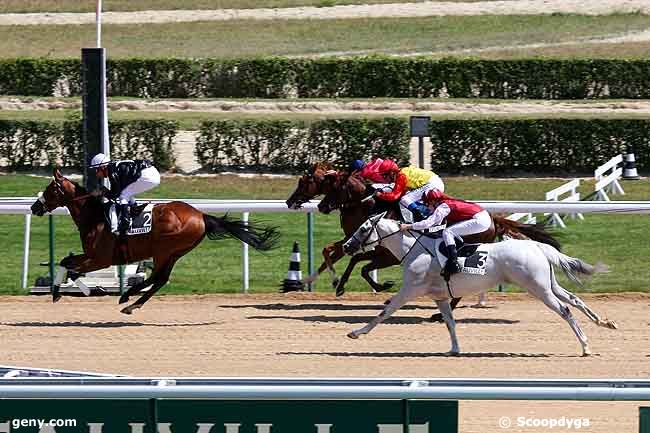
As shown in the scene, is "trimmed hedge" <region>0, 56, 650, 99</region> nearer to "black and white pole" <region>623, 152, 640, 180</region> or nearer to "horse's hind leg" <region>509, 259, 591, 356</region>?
"black and white pole" <region>623, 152, 640, 180</region>

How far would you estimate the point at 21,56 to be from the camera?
1278 inches

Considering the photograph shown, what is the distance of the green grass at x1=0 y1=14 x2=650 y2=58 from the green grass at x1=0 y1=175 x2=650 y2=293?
12.4 m

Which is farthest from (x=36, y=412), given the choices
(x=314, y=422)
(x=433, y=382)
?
(x=433, y=382)

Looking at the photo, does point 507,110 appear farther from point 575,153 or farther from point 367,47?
point 367,47

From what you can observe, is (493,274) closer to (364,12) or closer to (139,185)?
(139,185)

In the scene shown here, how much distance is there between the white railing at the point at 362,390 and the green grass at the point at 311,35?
27.6m

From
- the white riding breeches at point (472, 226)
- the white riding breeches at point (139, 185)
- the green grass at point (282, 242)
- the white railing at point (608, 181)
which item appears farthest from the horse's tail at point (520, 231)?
the white railing at point (608, 181)

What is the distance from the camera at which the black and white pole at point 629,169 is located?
2145 centimetres

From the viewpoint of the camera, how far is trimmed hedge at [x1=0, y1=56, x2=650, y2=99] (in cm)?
2884

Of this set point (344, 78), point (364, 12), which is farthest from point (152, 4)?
point (344, 78)

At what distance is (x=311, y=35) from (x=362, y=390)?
3120cm

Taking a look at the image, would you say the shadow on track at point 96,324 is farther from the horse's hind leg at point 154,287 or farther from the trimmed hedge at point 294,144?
the trimmed hedge at point 294,144

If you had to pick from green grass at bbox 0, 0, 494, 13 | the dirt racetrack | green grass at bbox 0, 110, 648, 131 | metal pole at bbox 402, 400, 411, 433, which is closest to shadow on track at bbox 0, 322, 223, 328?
the dirt racetrack

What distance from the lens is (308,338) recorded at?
1123 cm
